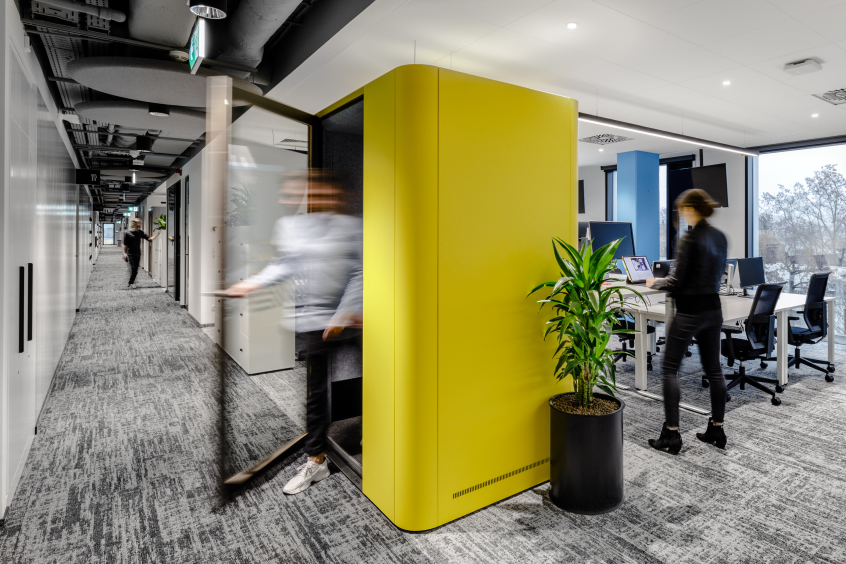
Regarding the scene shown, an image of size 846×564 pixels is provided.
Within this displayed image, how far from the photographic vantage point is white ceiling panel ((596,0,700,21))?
113 inches

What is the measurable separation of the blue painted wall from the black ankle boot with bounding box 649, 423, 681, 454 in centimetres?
548

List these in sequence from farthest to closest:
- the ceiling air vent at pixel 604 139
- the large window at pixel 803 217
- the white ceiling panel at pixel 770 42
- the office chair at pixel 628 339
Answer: the ceiling air vent at pixel 604 139 < the large window at pixel 803 217 < the office chair at pixel 628 339 < the white ceiling panel at pixel 770 42

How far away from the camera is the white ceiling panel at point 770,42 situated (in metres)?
3.24

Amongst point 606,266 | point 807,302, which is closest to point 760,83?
point 807,302

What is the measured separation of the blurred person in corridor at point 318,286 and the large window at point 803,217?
6.66 m

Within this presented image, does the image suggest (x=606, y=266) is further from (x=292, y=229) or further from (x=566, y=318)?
(x=292, y=229)

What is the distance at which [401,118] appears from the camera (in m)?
1.81

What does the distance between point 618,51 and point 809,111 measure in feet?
10.2

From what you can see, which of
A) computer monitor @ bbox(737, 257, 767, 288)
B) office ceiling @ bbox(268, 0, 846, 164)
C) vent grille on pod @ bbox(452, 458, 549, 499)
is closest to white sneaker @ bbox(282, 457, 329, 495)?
vent grille on pod @ bbox(452, 458, 549, 499)

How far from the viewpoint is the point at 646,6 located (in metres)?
2.91

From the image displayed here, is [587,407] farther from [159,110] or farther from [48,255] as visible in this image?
[159,110]

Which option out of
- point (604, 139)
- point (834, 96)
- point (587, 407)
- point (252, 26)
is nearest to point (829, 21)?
point (834, 96)

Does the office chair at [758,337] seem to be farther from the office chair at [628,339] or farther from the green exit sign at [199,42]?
the green exit sign at [199,42]

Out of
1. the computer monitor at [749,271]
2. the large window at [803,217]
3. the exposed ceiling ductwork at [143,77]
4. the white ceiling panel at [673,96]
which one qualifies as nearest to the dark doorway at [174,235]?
the exposed ceiling ductwork at [143,77]
